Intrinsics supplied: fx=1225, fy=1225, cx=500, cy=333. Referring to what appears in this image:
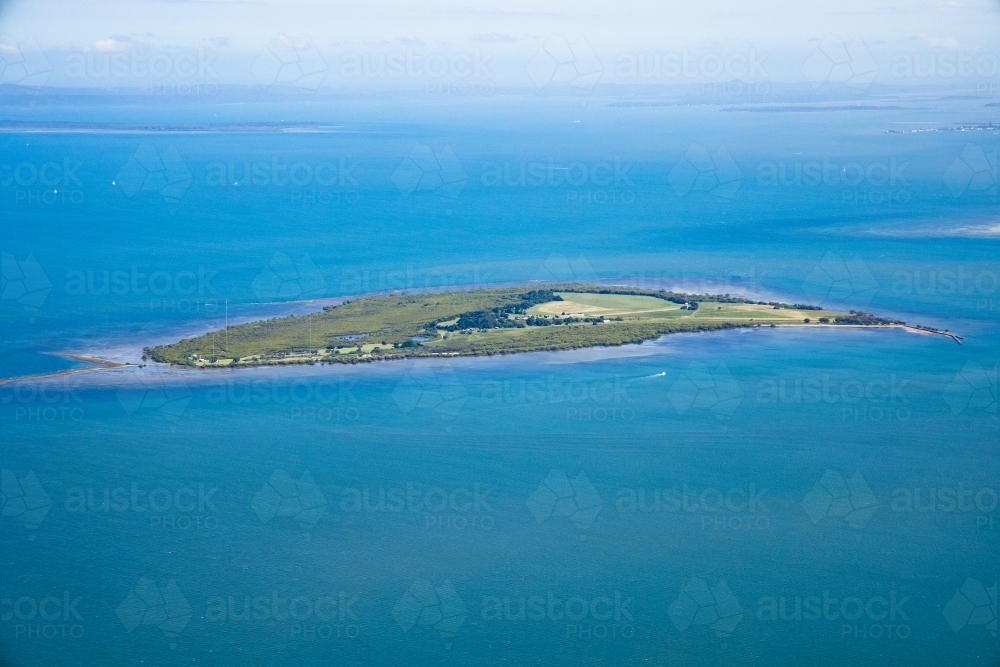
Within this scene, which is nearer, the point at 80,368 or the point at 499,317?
the point at 80,368

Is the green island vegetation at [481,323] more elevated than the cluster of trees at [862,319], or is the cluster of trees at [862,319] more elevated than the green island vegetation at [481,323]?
the green island vegetation at [481,323]

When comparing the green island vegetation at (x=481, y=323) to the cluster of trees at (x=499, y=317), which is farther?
the cluster of trees at (x=499, y=317)

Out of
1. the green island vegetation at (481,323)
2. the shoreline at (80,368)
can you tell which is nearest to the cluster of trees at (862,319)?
the green island vegetation at (481,323)

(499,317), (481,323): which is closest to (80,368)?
(481,323)

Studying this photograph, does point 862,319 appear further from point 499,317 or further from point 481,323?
point 481,323

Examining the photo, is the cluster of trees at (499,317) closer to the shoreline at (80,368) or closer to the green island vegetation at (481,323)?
the green island vegetation at (481,323)

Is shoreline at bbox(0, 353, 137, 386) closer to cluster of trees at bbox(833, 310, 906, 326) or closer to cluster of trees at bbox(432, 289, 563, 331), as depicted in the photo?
cluster of trees at bbox(432, 289, 563, 331)

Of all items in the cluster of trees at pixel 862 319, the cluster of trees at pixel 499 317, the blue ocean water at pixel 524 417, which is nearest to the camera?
the blue ocean water at pixel 524 417

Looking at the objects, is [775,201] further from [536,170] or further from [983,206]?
[536,170]
